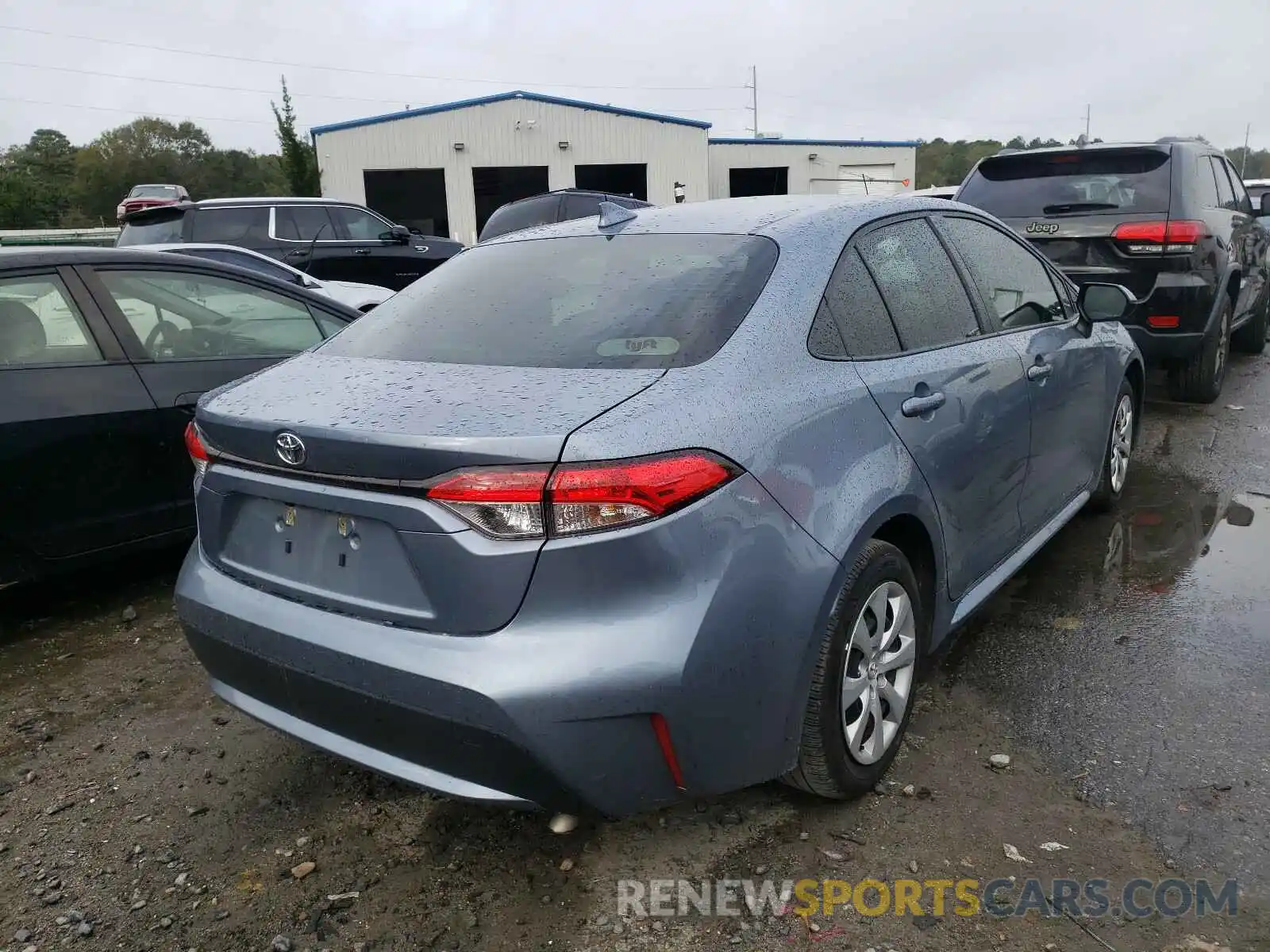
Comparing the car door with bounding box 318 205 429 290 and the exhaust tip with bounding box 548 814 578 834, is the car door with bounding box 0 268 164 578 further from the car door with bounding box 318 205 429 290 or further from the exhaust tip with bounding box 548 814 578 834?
the car door with bounding box 318 205 429 290

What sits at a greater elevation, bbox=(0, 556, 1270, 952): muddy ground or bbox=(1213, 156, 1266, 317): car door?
bbox=(1213, 156, 1266, 317): car door

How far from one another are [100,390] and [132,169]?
7027 cm

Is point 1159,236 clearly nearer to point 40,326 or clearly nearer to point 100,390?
point 100,390

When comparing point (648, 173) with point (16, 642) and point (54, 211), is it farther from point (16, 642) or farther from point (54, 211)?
point (54, 211)

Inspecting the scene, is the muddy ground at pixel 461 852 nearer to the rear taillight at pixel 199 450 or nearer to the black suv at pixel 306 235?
the rear taillight at pixel 199 450

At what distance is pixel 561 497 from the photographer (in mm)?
1927

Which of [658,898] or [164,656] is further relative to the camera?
[164,656]

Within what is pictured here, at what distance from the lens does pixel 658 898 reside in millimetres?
2324

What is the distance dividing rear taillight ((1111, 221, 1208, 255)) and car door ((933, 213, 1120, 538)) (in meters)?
2.36

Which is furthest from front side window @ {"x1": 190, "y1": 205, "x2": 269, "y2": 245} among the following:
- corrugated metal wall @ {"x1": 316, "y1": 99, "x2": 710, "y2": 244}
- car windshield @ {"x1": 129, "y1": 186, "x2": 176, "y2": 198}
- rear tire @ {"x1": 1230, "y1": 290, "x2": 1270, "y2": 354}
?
car windshield @ {"x1": 129, "y1": 186, "x2": 176, "y2": 198}

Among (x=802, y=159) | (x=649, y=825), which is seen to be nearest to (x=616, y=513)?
(x=649, y=825)

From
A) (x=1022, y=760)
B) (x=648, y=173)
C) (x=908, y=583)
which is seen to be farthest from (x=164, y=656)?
(x=648, y=173)

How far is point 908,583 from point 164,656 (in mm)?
Result: 2821

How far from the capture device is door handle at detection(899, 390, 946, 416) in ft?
8.75
